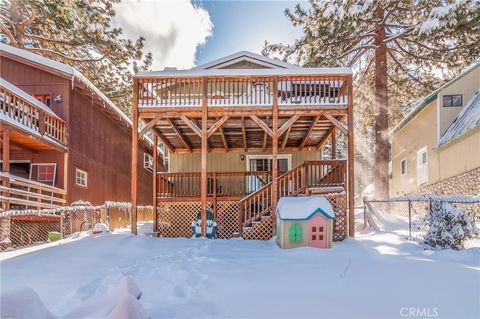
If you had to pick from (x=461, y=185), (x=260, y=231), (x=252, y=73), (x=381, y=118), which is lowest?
(x=260, y=231)

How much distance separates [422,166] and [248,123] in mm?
10912

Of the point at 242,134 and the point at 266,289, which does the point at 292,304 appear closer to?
the point at 266,289

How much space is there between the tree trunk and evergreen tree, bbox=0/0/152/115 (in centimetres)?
1399

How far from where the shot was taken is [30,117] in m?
11.4

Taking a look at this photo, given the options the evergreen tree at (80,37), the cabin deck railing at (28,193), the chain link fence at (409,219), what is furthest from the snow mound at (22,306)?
the evergreen tree at (80,37)

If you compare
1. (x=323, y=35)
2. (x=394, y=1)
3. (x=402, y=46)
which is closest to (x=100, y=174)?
(x=323, y=35)

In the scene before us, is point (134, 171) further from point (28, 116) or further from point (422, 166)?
point (422, 166)

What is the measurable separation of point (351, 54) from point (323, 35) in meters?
3.17

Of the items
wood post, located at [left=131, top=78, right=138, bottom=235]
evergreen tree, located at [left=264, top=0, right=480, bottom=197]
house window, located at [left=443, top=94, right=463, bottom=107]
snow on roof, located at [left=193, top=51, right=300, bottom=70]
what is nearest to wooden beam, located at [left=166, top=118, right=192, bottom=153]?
wood post, located at [left=131, top=78, right=138, bottom=235]

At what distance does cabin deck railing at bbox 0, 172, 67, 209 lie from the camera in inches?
402

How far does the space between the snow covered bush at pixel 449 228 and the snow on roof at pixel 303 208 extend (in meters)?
2.28

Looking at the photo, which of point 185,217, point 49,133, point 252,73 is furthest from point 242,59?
point 49,133

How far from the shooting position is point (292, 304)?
399 centimetres

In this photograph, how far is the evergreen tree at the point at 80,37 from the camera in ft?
56.8
